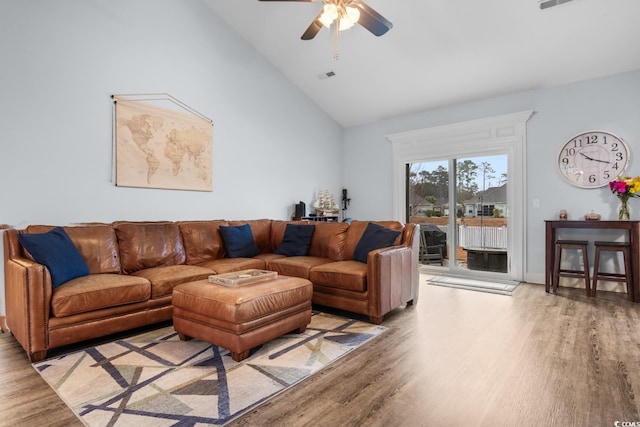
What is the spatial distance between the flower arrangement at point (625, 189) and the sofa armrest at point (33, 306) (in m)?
5.71

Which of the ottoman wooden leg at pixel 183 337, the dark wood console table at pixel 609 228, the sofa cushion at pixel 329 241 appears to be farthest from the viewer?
the sofa cushion at pixel 329 241

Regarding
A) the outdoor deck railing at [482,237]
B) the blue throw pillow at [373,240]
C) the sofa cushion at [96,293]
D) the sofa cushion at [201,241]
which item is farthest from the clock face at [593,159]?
the sofa cushion at [96,293]

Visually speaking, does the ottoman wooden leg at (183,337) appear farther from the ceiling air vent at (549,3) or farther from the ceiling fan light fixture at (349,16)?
the ceiling air vent at (549,3)

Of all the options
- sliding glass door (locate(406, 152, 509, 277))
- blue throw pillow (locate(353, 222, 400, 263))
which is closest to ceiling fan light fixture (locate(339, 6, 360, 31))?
blue throw pillow (locate(353, 222, 400, 263))

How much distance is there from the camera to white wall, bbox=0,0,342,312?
→ 10.2ft

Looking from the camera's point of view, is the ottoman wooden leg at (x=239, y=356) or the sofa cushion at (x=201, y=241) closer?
the ottoman wooden leg at (x=239, y=356)

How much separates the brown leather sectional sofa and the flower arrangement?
2505 mm

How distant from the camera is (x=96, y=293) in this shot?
2.59 meters

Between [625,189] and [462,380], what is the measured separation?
11.6 ft

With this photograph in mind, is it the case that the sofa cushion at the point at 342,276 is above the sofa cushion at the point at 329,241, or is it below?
below

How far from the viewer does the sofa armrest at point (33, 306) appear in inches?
91.1

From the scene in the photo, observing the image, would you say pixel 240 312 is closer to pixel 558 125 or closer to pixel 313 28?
pixel 313 28

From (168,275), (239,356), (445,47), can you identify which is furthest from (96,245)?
(445,47)

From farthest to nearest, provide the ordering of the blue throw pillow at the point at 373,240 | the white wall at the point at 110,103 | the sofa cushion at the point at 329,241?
1. the sofa cushion at the point at 329,241
2. the blue throw pillow at the point at 373,240
3. the white wall at the point at 110,103
